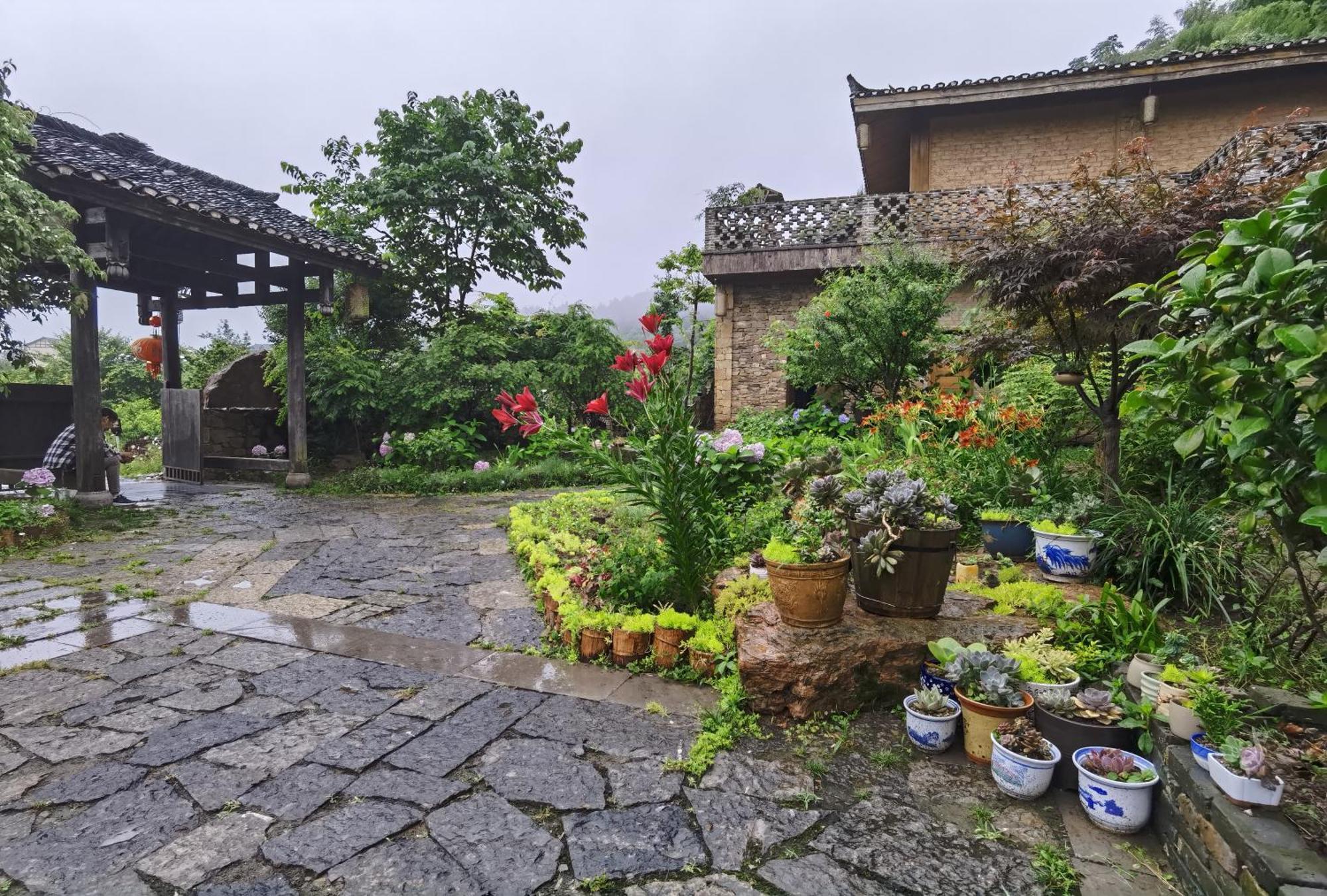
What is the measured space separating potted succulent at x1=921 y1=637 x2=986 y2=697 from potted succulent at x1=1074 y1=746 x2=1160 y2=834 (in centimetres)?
53

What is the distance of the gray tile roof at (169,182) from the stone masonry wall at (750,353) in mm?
5883

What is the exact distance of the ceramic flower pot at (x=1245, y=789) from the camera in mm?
1679

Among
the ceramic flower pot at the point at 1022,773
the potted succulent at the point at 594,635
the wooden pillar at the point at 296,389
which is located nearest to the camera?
the ceramic flower pot at the point at 1022,773

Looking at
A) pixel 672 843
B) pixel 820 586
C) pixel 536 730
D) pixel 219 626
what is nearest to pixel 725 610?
pixel 820 586

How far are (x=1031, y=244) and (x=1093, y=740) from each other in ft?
9.83

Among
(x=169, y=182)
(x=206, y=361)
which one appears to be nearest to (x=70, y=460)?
(x=169, y=182)

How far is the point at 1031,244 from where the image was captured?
4.13 m

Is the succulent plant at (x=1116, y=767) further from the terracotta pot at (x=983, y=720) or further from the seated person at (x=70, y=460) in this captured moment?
the seated person at (x=70, y=460)

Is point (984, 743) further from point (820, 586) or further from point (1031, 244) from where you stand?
point (1031, 244)

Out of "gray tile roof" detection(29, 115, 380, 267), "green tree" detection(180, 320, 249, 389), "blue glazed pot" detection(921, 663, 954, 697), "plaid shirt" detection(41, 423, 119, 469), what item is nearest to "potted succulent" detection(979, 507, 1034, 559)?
"blue glazed pot" detection(921, 663, 954, 697)

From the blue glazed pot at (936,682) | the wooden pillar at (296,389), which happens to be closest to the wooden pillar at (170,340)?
the wooden pillar at (296,389)

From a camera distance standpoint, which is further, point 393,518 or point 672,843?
point 393,518

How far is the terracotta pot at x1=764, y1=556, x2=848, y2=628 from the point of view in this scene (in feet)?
9.23

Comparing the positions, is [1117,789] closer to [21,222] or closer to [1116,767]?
[1116,767]
